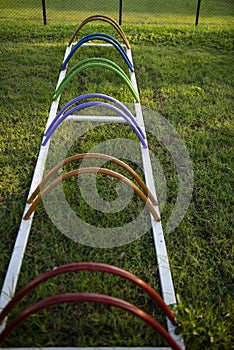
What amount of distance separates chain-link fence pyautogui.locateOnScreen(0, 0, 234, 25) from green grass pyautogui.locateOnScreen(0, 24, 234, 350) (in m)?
4.25

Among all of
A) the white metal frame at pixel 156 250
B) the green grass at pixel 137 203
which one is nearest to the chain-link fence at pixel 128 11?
the green grass at pixel 137 203

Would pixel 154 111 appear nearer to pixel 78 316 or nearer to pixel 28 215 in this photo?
pixel 28 215

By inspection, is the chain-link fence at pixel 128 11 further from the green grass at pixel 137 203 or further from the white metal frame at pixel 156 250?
the white metal frame at pixel 156 250

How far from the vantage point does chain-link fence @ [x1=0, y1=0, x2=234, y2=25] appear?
11.6m

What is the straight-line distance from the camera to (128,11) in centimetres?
1288

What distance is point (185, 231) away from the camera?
12.0 ft

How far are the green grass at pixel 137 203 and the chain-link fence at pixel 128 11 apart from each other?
425cm

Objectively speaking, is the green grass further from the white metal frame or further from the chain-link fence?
the chain-link fence

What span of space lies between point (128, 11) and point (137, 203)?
1068cm

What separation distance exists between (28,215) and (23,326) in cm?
107

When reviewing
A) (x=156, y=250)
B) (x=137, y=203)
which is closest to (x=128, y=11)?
(x=137, y=203)

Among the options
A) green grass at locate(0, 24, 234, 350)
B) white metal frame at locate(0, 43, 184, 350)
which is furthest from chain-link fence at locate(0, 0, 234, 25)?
white metal frame at locate(0, 43, 184, 350)

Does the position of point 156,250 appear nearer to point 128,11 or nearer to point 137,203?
point 137,203

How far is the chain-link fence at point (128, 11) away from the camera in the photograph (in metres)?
11.6
